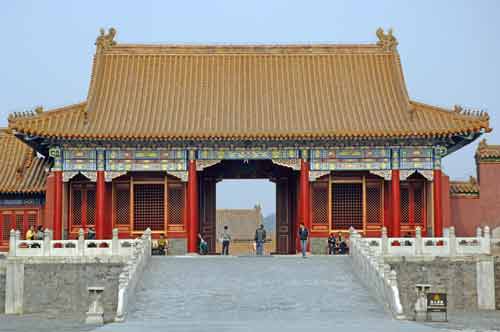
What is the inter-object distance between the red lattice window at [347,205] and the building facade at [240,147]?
0.04 meters

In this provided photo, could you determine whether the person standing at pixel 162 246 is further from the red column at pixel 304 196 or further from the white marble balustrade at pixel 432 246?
the white marble balustrade at pixel 432 246

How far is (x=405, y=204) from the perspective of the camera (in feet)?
135

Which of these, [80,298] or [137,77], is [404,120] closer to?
[137,77]

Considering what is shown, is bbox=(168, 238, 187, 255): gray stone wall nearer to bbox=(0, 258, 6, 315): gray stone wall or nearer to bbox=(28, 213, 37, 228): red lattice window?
bbox=(28, 213, 37, 228): red lattice window

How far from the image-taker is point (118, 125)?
39.9 m

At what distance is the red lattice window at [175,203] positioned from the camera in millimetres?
40562

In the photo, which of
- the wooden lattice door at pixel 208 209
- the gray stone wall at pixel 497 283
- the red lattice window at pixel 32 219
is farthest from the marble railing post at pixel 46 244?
the gray stone wall at pixel 497 283

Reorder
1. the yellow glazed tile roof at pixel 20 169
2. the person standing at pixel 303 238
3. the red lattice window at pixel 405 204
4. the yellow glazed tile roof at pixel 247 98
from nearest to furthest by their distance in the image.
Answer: the person standing at pixel 303 238, the yellow glazed tile roof at pixel 247 98, the red lattice window at pixel 405 204, the yellow glazed tile roof at pixel 20 169

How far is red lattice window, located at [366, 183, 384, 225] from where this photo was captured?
40688mm

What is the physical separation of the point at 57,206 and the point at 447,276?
48.4 feet

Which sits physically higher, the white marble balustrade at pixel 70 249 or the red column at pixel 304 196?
the red column at pixel 304 196

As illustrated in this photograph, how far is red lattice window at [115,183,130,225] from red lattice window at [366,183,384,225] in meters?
9.28

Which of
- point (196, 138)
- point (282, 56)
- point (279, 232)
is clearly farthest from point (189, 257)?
point (282, 56)

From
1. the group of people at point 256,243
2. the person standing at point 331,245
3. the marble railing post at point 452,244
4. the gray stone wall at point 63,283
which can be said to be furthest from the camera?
the person standing at point 331,245
